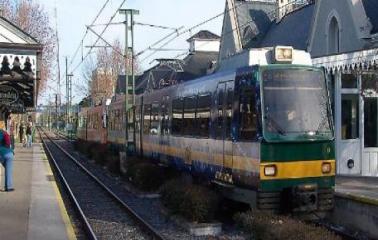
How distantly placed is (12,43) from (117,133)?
1688 centimetres

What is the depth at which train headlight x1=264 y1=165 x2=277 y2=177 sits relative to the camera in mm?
10977

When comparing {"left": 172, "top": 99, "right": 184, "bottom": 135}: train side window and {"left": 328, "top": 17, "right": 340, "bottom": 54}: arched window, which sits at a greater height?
{"left": 328, "top": 17, "right": 340, "bottom": 54}: arched window

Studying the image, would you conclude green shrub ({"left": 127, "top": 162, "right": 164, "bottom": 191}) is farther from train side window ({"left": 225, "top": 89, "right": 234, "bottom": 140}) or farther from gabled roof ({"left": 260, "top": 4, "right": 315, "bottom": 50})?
gabled roof ({"left": 260, "top": 4, "right": 315, "bottom": 50})

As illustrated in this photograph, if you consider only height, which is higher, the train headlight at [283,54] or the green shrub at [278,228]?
the train headlight at [283,54]

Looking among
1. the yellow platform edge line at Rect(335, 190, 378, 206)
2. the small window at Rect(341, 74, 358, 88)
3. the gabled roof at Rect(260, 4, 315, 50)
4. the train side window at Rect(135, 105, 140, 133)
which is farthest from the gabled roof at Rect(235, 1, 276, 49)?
the yellow platform edge line at Rect(335, 190, 378, 206)

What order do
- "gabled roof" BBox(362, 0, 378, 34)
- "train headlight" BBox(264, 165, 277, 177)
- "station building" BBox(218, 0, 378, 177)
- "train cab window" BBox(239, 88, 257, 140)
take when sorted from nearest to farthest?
"train headlight" BBox(264, 165, 277, 177), "train cab window" BBox(239, 88, 257, 140), "station building" BBox(218, 0, 378, 177), "gabled roof" BBox(362, 0, 378, 34)

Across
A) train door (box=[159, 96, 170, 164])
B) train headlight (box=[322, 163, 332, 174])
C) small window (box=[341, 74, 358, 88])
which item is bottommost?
train headlight (box=[322, 163, 332, 174])

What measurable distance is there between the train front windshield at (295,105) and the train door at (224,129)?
1308 millimetres

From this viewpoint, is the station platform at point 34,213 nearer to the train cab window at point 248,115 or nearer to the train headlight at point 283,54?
the train cab window at point 248,115

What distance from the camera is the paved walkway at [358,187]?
12.9 meters

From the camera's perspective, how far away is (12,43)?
1314cm

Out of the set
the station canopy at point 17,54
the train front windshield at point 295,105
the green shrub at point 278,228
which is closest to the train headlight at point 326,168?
the train front windshield at point 295,105

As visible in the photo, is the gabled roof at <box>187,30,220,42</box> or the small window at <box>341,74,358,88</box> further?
the gabled roof at <box>187,30,220,42</box>

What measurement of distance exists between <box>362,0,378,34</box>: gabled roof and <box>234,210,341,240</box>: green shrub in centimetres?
1132
